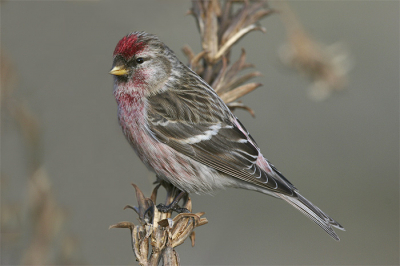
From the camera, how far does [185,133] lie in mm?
2553

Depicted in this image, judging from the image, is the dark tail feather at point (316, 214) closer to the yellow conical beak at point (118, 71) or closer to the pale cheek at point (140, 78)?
the pale cheek at point (140, 78)

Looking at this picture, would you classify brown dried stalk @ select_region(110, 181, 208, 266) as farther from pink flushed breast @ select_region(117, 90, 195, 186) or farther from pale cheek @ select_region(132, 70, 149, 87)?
pale cheek @ select_region(132, 70, 149, 87)

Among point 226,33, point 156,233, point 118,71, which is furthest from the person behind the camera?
point 118,71

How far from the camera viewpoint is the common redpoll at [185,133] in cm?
251

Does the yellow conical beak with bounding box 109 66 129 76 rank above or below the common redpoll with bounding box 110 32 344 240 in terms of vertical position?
above

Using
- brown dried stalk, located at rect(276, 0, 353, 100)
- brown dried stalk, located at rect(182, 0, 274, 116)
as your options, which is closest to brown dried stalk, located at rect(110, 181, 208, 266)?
brown dried stalk, located at rect(182, 0, 274, 116)

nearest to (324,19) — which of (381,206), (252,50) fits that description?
(252,50)

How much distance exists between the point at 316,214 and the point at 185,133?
90 cm

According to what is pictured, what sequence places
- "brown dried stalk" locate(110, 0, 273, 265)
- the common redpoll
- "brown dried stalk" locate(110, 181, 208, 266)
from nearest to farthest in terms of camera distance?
"brown dried stalk" locate(110, 181, 208, 266) < "brown dried stalk" locate(110, 0, 273, 265) < the common redpoll

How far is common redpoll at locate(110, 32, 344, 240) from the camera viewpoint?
2.51 meters

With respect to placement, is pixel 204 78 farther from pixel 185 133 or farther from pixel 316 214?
pixel 316 214

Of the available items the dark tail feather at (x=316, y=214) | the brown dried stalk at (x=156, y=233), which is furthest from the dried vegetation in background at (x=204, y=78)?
the dark tail feather at (x=316, y=214)

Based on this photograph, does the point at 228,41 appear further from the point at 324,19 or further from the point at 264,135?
the point at 324,19

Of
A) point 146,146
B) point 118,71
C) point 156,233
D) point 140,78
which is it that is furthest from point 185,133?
point 156,233
